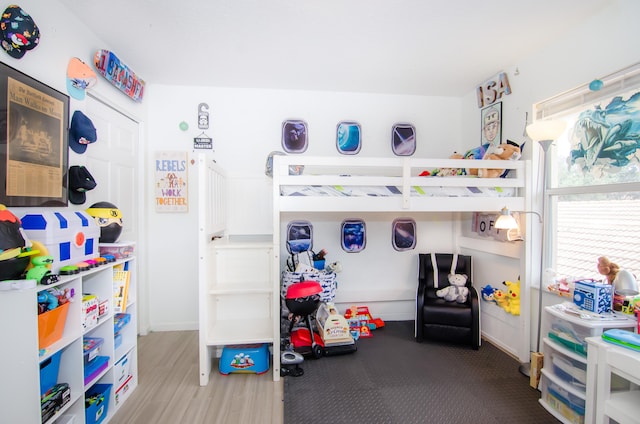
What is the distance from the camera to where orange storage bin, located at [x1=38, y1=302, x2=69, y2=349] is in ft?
4.21

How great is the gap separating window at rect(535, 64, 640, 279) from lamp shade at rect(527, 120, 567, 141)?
257 mm

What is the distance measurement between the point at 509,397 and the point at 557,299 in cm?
79

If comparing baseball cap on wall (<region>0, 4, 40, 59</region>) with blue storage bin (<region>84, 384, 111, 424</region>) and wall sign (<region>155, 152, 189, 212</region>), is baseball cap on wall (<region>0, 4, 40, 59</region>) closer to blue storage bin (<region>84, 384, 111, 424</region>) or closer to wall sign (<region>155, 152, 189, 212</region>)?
wall sign (<region>155, 152, 189, 212</region>)

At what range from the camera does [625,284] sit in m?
1.63

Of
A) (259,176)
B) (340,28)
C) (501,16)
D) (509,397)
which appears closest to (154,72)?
(259,176)

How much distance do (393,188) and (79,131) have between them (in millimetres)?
2227

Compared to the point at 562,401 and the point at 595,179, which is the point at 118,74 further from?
the point at 562,401

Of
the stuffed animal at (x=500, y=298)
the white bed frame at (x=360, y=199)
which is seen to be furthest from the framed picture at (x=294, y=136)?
the stuffed animal at (x=500, y=298)

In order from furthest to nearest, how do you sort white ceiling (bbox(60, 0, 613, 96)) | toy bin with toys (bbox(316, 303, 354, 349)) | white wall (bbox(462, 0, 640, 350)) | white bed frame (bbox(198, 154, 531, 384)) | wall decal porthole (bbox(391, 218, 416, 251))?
wall decal porthole (bbox(391, 218, 416, 251)) → toy bin with toys (bbox(316, 303, 354, 349)) → white bed frame (bbox(198, 154, 531, 384)) → white ceiling (bbox(60, 0, 613, 96)) → white wall (bbox(462, 0, 640, 350))

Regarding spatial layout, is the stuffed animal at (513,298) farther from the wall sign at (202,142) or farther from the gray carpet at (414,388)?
the wall sign at (202,142)

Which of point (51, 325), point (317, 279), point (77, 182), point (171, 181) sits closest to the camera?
point (51, 325)

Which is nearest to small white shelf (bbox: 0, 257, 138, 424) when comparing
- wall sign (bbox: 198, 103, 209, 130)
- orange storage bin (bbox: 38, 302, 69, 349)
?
orange storage bin (bbox: 38, 302, 69, 349)

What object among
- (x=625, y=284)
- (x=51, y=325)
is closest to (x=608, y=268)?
(x=625, y=284)

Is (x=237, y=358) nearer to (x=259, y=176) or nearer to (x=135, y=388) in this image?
(x=135, y=388)
